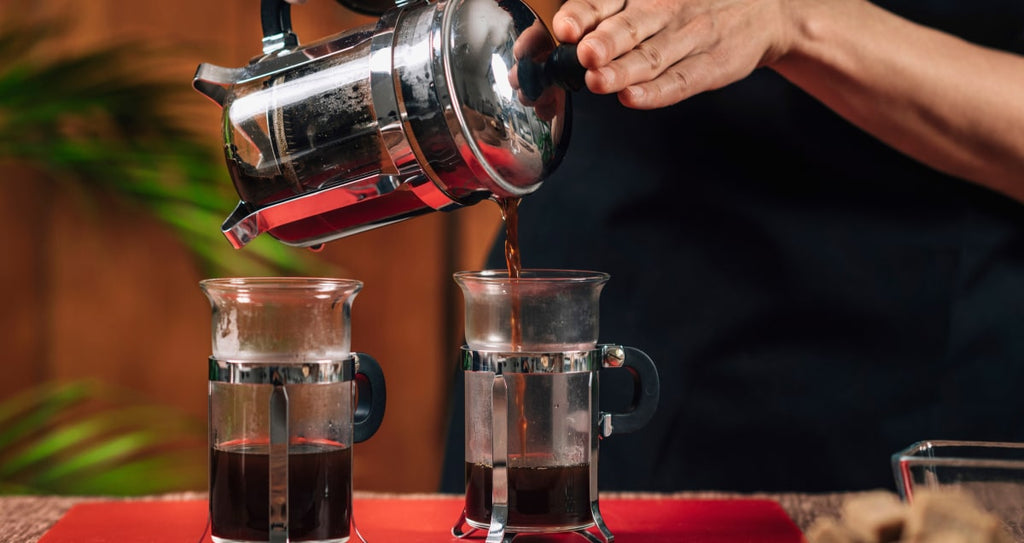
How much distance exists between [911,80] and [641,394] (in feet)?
1.48

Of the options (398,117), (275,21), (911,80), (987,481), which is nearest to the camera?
(987,481)

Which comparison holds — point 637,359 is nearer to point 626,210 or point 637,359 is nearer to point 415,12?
point 415,12

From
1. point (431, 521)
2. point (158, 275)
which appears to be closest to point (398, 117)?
point (431, 521)

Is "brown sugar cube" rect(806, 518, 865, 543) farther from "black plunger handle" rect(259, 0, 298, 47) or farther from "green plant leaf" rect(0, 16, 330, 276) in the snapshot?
"green plant leaf" rect(0, 16, 330, 276)

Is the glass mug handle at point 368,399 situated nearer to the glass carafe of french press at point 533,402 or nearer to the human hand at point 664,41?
the glass carafe of french press at point 533,402

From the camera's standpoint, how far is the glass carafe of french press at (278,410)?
863mm

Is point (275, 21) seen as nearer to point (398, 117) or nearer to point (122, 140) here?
point (398, 117)

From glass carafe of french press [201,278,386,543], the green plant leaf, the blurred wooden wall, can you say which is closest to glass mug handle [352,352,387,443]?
glass carafe of french press [201,278,386,543]

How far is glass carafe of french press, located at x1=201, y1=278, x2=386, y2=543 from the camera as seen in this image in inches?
34.0

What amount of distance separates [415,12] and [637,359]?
34 cm

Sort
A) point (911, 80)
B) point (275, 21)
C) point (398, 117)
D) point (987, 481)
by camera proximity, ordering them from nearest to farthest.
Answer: point (987, 481) → point (398, 117) → point (275, 21) → point (911, 80)

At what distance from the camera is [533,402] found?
92 cm

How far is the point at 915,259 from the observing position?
4.32 ft

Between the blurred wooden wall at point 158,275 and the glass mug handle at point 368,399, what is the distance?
4.74ft
